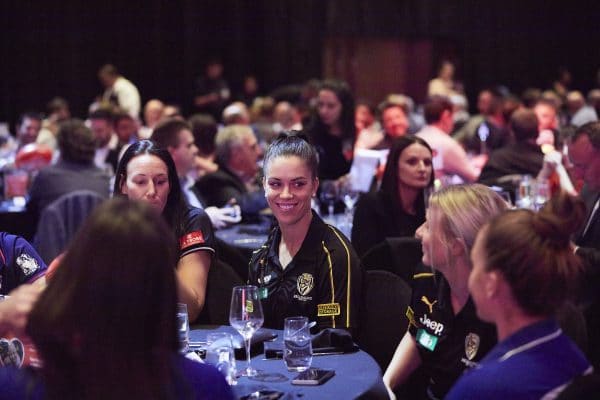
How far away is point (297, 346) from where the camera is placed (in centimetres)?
281

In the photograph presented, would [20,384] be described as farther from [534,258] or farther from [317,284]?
[317,284]

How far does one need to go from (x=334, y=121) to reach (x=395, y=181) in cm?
255

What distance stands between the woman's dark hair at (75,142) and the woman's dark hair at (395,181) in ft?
8.54

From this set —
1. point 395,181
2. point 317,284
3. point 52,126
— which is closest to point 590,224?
point 395,181

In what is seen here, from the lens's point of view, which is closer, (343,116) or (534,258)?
(534,258)

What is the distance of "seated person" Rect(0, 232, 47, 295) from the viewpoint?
332 cm

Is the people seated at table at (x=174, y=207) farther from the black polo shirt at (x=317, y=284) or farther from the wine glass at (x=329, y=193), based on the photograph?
the wine glass at (x=329, y=193)

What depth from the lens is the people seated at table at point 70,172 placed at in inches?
262

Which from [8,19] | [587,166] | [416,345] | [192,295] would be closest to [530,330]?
[416,345]

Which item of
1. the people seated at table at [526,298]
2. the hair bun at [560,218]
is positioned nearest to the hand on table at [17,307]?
the people seated at table at [526,298]

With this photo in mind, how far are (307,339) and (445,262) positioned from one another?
1.61 feet

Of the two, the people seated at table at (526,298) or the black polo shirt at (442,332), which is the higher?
the people seated at table at (526,298)

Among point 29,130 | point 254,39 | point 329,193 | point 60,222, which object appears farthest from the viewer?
point 254,39

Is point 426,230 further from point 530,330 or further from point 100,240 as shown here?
point 100,240
